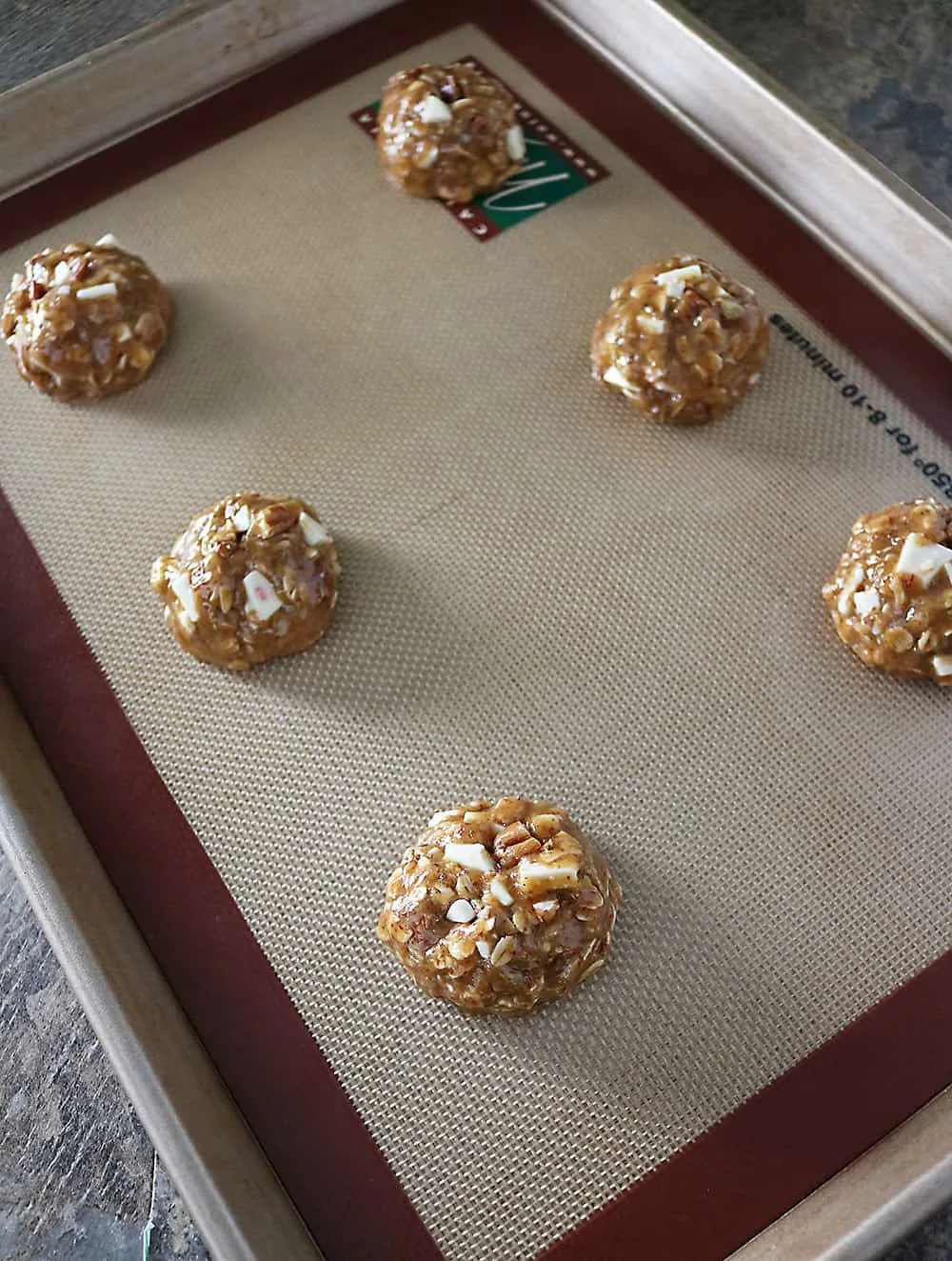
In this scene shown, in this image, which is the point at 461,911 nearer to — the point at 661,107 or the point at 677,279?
the point at 677,279

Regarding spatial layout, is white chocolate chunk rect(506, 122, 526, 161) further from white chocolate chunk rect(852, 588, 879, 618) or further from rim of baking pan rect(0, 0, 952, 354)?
white chocolate chunk rect(852, 588, 879, 618)

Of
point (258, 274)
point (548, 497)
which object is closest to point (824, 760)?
point (548, 497)

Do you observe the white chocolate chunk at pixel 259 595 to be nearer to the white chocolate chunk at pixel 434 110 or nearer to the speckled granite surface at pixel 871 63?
the white chocolate chunk at pixel 434 110

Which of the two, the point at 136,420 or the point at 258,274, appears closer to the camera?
the point at 136,420

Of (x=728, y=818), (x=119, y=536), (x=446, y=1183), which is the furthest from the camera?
(x=119, y=536)

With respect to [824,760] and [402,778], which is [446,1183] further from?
[824,760]

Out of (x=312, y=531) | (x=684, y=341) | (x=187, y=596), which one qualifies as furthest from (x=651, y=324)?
(x=187, y=596)

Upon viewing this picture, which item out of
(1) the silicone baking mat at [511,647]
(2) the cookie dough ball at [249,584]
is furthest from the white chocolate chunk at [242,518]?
(1) the silicone baking mat at [511,647]
